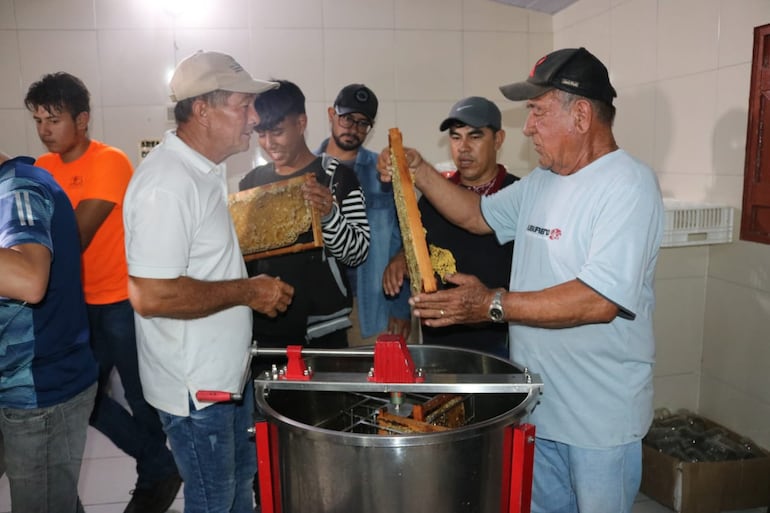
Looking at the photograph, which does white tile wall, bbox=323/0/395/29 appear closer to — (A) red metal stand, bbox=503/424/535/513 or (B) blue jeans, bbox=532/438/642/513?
(B) blue jeans, bbox=532/438/642/513

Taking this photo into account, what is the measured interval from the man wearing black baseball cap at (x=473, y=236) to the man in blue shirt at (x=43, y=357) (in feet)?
3.72

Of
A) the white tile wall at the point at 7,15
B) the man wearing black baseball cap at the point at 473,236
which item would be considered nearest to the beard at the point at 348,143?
the man wearing black baseball cap at the point at 473,236

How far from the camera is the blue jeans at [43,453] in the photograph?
1686 mm

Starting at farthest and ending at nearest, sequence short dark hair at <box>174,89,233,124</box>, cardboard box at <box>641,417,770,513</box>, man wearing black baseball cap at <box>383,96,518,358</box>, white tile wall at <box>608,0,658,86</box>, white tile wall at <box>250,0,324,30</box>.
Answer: white tile wall at <box>250,0,324,30</box>
white tile wall at <box>608,0,658,86</box>
cardboard box at <box>641,417,770,513</box>
man wearing black baseball cap at <box>383,96,518,358</box>
short dark hair at <box>174,89,233,124</box>

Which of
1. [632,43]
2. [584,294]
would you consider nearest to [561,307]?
[584,294]

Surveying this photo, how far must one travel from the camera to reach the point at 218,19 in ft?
12.1

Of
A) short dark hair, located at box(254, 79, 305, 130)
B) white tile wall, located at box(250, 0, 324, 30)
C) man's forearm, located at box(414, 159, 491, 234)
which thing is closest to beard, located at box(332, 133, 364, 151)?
short dark hair, located at box(254, 79, 305, 130)

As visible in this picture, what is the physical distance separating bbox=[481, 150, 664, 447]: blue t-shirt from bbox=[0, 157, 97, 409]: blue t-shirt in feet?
4.29

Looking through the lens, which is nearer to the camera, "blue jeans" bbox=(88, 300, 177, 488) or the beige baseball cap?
the beige baseball cap

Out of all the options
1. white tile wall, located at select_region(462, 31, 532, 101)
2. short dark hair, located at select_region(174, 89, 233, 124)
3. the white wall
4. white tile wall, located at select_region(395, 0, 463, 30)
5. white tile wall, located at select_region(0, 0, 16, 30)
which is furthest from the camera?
white tile wall, located at select_region(462, 31, 532, 101)

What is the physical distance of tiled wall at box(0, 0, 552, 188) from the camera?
3.63m

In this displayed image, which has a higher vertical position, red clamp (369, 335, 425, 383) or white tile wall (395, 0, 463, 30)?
white tile wall (395, 0, 463, 30)

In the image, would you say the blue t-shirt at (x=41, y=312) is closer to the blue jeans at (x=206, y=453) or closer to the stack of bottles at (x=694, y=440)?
the blue jeans at (x=206, y=453)

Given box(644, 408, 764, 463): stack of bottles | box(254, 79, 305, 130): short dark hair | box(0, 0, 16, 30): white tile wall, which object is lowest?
box(644, 408, 764, 463): stack of bottles
